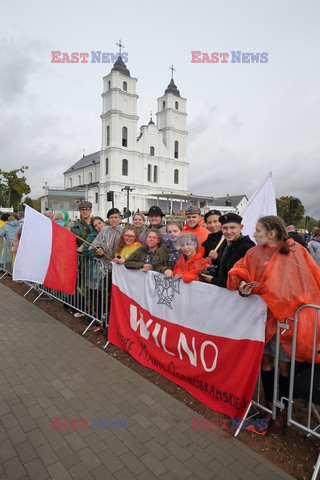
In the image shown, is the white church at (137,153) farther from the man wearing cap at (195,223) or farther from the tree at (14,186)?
the man wearing cap at (195,223)

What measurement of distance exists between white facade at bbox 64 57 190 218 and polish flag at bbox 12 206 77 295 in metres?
50.8

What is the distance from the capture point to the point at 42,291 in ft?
22.7

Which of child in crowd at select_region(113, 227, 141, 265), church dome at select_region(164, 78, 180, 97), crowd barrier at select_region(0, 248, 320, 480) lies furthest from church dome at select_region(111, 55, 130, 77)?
child in crowd at select_region(113, 227, 141, 265)

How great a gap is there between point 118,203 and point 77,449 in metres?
56.1

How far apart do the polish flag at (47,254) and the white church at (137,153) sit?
50.0 metres

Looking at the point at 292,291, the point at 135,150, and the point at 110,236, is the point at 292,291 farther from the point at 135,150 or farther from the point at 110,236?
the point at 135,150

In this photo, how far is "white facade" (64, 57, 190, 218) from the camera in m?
57.2

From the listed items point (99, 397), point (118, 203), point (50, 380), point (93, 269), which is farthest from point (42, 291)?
point (118, 203)

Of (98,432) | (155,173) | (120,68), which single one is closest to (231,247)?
(98,432)

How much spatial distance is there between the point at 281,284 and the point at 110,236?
3247mm

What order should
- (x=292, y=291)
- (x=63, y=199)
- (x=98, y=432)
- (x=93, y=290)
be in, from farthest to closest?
(x=63, y=199)
(x=93, y=290)
(x=98, y=432)
(x=292, y=291)

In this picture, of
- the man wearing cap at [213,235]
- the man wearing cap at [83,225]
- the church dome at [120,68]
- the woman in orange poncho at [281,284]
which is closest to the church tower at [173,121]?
the church dome at [120,68]

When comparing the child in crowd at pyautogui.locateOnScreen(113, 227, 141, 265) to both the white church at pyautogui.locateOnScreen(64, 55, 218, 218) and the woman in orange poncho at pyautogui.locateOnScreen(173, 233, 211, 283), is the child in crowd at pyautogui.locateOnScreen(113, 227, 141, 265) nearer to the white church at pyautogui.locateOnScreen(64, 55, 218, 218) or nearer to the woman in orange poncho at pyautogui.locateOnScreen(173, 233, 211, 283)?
the woman in orange poncho at pyautogui.locateOnScreen(173, 233, 211, 283)

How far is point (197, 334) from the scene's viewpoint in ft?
10.5
